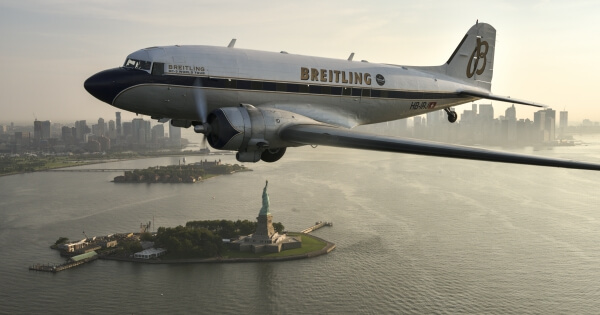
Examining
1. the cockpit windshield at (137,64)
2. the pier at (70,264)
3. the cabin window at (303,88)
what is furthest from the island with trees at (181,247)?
the cockpit windshield at (137,64)

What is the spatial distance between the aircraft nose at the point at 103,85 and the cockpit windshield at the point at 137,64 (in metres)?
0.72

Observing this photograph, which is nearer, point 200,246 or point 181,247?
point 181,247

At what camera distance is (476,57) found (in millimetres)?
32719

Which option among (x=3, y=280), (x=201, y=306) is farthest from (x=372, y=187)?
(x=3, y=280)

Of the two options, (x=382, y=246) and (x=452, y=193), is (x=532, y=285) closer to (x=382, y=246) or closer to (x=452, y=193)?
(x=382, y=246)

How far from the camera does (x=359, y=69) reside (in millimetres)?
24969

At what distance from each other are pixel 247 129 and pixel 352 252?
72895mm

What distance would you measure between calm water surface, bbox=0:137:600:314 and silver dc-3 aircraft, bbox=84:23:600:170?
48739mm

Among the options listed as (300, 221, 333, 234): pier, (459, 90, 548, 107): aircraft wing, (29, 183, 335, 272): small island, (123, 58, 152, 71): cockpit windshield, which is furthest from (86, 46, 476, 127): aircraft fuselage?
(300, 221, 333, 234): pier

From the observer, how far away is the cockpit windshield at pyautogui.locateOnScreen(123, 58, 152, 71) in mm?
21156

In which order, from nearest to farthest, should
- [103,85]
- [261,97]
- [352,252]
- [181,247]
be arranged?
1. [103,85]
2. [261,97]
3. [352,252]
4. [181,247]

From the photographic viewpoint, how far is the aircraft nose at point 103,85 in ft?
68.3

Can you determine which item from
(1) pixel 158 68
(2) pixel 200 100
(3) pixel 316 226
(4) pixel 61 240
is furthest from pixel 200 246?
(1) pixel 158 68

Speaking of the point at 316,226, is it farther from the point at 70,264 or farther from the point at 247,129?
the point at 247,129
